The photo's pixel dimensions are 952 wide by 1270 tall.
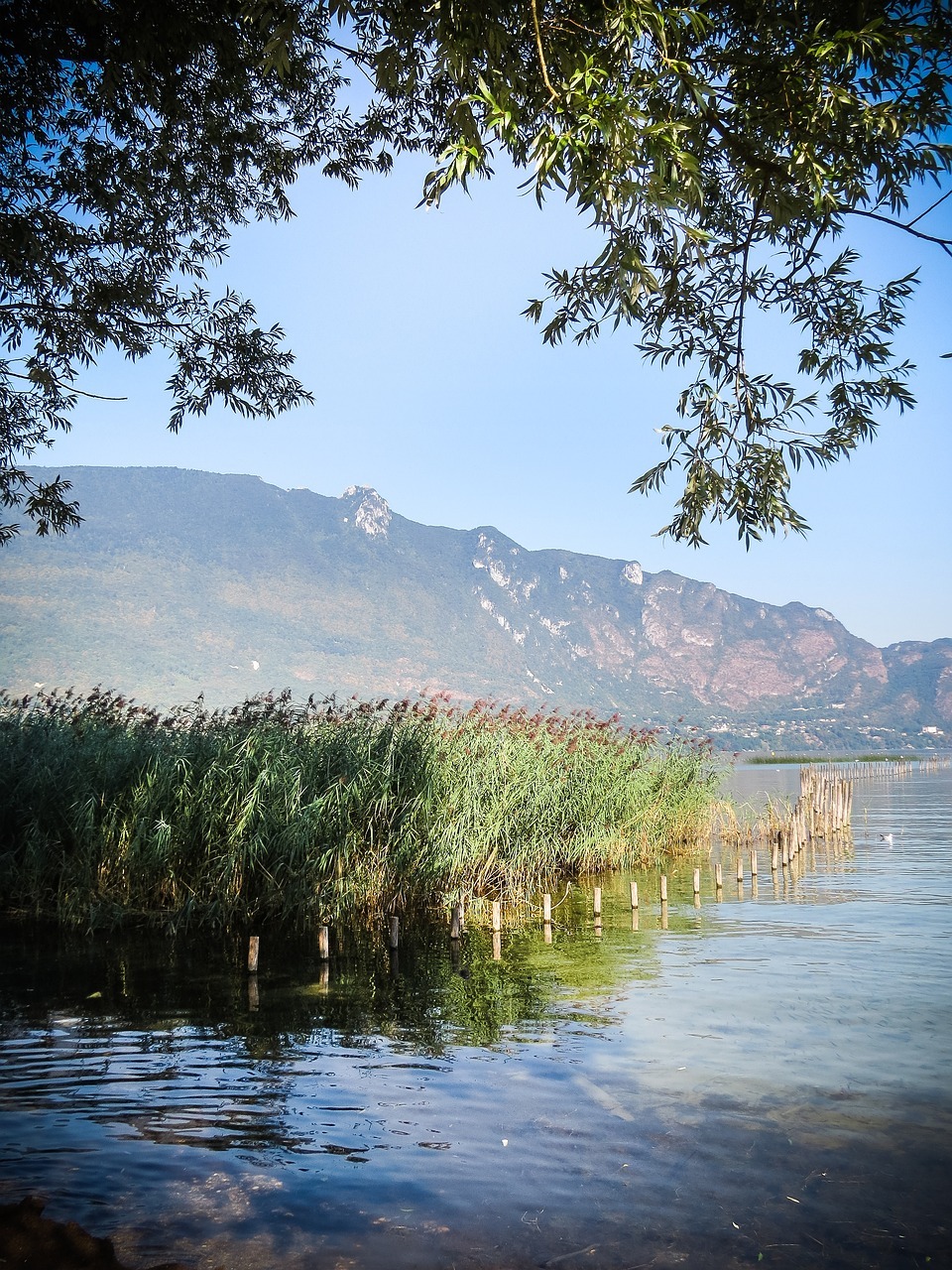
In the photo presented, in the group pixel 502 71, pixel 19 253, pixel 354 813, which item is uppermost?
pixel 19 253

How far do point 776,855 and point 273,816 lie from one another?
34.7 feet

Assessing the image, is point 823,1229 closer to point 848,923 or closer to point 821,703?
point 848,923

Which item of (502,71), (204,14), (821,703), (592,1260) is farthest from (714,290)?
(821,703)

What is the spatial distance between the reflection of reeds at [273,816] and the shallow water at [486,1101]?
85 centimetres

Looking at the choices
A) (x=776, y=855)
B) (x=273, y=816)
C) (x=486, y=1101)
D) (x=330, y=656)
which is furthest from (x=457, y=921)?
(x=330, y=656)

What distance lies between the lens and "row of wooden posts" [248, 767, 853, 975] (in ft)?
34.1

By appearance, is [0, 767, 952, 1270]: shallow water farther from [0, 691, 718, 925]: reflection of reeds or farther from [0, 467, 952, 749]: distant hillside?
[0, 467, 952, 749]: distant hillside

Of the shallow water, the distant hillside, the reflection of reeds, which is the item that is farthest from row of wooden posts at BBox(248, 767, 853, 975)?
the distant hillside

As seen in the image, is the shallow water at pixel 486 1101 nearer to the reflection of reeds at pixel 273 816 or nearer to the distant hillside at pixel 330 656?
the reflection of reeds at pixel 273 816

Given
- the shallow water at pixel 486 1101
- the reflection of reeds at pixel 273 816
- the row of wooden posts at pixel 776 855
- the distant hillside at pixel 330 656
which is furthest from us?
the distant hillside at pixel 330 656

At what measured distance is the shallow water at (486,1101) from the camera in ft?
15.0

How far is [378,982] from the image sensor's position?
935cm

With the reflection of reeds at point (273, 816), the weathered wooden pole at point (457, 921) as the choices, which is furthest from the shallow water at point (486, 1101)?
the reflection of reeds at point (273, 816)

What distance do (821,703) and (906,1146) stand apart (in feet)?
608
